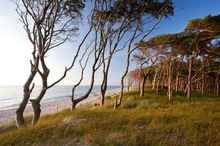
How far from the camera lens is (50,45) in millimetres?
8594

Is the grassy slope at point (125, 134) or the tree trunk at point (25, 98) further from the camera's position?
the tree trunk at point (25, 98)

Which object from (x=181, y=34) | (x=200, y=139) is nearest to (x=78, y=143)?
(x=200, y=139)

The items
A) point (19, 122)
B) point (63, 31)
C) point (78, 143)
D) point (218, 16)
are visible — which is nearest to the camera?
point (78, 143)

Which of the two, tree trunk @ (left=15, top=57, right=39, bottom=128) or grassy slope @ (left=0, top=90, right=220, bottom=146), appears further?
tree trunk @ (left=15, top=57, right=39, bottom=128)

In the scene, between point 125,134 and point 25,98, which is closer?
point 125,134

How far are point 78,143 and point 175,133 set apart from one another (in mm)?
2478

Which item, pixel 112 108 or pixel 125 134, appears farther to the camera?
pixel 112 108

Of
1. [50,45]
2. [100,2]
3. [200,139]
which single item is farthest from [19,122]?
[100,2]

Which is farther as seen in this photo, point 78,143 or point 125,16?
point 125,16

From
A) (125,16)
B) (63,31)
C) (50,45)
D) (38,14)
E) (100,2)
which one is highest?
(100,2)

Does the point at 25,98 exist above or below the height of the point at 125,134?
above

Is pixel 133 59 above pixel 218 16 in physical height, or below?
below

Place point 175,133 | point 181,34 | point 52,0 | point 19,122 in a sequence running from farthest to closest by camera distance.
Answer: point 181,34 → point 52,0 → point 19,122 → point 175,133

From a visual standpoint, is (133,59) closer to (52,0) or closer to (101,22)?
(101,22)
